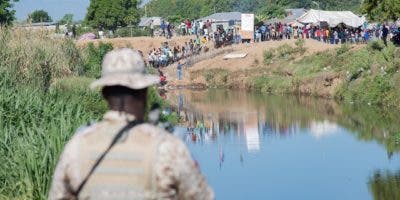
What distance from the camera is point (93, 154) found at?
4176 millimetres

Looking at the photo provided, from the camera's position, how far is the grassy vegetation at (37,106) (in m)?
11.6

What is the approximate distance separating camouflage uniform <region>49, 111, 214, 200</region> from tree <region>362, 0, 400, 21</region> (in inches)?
1534

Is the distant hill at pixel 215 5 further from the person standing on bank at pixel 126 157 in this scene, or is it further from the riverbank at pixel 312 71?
the person standing on bank at pixel 126 157

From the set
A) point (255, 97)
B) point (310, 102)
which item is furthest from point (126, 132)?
point (255, 97)

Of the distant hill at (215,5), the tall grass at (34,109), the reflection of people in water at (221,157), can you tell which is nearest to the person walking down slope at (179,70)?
the tall grass at (34,109)

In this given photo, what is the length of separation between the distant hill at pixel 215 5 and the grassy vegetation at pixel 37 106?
73922 millimetres

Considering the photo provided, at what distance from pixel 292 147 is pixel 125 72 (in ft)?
86.6

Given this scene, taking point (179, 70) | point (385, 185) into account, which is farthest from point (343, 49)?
point (385, 185)

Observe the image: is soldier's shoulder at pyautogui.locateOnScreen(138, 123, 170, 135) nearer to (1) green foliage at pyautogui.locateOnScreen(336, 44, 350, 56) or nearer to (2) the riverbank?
(2) the riverbank

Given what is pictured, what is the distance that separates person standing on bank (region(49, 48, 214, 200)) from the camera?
407 centimetres

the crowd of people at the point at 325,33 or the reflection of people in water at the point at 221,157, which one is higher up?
the crowd of people at the point at 325,33

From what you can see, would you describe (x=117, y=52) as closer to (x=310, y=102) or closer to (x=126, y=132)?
(x=126, y=132)

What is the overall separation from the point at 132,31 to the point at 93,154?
234 feet

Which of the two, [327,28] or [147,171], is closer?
[147,171]
